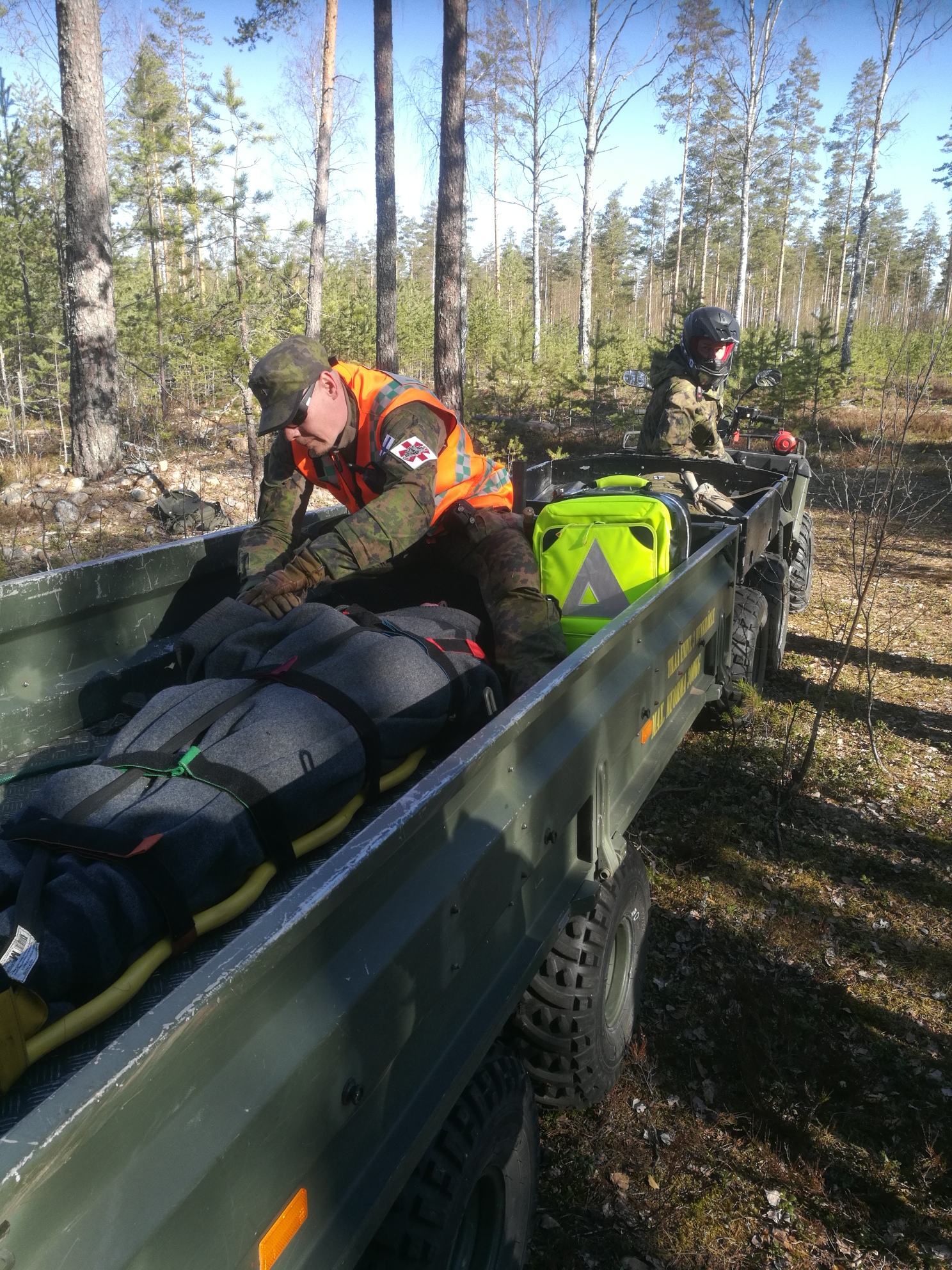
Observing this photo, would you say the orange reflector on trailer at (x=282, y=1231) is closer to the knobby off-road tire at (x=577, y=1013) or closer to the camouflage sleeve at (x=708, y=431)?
the knobby off-road tire at (x=577, y=1013)

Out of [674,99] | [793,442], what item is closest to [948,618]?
[793,442]

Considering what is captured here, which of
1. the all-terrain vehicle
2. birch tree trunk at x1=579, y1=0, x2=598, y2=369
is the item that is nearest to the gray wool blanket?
the all-terrain vehicle

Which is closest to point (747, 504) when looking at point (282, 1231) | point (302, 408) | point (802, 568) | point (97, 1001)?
point (802, 568)

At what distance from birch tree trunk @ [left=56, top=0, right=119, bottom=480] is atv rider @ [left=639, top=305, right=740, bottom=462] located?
24.0 ft

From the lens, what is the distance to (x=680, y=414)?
18.9 ft

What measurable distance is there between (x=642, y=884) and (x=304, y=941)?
67.6 inches

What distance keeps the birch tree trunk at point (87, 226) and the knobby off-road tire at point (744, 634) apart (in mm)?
8716

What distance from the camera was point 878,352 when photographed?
81.3 ft

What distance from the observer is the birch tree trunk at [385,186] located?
1402cm

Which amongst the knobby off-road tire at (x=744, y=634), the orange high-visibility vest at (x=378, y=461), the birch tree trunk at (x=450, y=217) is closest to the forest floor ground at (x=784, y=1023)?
the knobby off-road tire at (x=744, y=634)

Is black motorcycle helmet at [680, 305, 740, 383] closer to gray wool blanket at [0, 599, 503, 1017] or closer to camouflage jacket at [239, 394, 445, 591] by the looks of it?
camouflage jacket at [239, 394, 445, 591]

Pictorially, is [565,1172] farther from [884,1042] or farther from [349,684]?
[349,684]

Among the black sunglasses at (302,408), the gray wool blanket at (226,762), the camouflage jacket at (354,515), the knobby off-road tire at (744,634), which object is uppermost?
the black sunglasses at (302,408)

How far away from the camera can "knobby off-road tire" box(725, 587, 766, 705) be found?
4410mm
